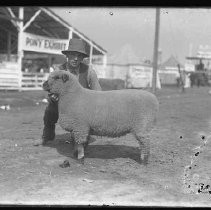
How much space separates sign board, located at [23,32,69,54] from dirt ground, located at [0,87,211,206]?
12.1 meters

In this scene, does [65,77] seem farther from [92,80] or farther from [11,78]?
[11,78]

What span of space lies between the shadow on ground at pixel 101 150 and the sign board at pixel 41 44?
1393 cm

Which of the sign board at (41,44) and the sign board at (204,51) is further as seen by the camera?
the sign board at (204,51)

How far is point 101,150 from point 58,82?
5.46 feet

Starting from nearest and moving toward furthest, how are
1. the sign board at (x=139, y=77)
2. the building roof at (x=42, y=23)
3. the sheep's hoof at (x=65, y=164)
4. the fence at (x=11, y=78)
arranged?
the sheep's hoof at (x=65, y=164), the fence at (x=11, y=78), the building roof at (x=42, y=23), the sign board at (x=139, y=77)

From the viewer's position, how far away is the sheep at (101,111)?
5629 mm

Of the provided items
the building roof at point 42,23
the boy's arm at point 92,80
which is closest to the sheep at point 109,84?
the building roof at point 42,23

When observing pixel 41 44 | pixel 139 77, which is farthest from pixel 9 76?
pixel 139 77

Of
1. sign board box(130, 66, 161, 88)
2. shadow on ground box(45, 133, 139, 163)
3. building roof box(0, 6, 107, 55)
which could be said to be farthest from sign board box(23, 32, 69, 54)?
shadow on ground box(45, 133, 139, 163)

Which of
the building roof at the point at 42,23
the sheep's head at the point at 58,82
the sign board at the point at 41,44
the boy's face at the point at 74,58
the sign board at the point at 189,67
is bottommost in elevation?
the sheep's head at the point at 58,82

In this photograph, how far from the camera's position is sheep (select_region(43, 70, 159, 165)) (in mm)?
5629

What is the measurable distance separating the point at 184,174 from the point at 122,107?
1292 millimetres

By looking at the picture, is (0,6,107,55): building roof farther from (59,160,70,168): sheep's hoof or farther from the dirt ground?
(59,160,70,168): sheep's hoof

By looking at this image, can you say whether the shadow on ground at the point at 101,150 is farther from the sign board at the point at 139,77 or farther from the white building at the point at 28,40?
the sign board at the point at 139,77
